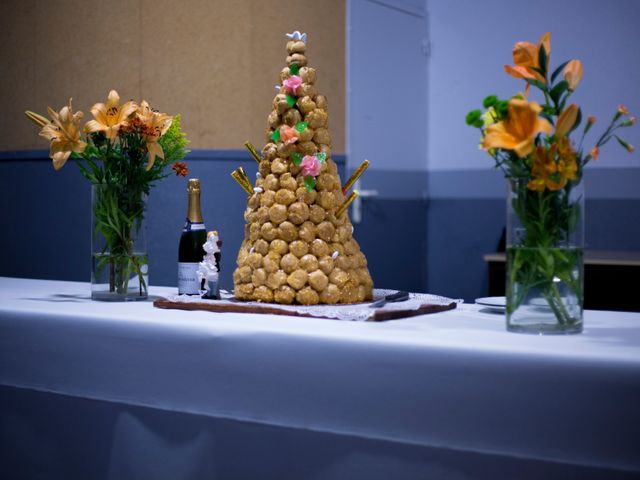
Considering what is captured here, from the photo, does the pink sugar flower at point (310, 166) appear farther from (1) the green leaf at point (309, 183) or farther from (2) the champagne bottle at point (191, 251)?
(2) the champagne bottle at point (191, 251)

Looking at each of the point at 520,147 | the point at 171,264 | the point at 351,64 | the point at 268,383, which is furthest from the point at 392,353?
the point at 351,64

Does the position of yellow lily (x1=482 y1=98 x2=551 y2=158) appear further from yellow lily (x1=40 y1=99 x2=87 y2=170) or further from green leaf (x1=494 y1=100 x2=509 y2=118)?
yellow lily (x1=40 y1=99 x2=87 y2=170)

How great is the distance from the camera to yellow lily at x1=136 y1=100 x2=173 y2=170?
1660 mm

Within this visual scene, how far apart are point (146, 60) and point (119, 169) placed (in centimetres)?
209

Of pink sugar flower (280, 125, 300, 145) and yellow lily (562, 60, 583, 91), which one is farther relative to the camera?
pink sugar flower (280, 125, 300, 145)

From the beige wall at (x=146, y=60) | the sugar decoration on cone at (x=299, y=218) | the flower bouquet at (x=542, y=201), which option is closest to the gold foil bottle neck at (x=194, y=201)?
the sugar decoration on cone at (x=299, y=218)

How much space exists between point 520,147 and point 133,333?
67 centimetres

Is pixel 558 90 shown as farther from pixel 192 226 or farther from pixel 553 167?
pixel 192 226

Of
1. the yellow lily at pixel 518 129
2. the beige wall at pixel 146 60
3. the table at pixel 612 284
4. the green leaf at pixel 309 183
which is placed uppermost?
the beige wall at pixel 146 60

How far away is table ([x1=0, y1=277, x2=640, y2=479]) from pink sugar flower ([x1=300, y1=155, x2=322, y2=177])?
10.7 inches

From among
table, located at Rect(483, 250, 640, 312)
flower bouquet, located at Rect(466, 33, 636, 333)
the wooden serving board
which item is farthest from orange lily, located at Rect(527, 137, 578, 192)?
table, located at Rect(483, 250, 640, 312)

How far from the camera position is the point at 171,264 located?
12.3 feet

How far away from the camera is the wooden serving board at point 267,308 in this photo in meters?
1.37

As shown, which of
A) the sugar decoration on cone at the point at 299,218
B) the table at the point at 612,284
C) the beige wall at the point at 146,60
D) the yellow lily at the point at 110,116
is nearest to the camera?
→ the sugar decoration on cone at the point at 299,218
